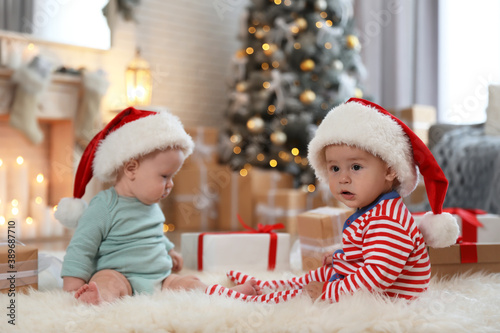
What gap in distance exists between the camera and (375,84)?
468 cm

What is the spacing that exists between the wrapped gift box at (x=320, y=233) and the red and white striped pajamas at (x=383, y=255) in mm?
356

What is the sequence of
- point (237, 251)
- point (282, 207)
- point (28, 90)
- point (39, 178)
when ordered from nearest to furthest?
point (237, 251) → point (28, 90) → point (39, 178) → point (282, 207)

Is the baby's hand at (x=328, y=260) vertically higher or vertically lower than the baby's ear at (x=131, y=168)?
lower

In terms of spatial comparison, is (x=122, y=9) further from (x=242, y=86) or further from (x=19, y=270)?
(x=19, y=270)

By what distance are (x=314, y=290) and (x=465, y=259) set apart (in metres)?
0.56

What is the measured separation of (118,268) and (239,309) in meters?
0.43

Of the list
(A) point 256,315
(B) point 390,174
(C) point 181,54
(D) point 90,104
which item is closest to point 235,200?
(D) point 90,104

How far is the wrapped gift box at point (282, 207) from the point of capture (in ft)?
11.3

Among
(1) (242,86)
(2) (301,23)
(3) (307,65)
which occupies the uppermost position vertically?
(2) (301,23)

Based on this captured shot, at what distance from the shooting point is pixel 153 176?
4.65 ft

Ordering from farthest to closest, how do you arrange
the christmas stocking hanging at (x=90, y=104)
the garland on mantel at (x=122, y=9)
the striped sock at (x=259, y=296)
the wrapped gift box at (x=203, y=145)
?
the wrapped gift box at (x=203, y=145) → the garland on mantel at (x=122, y=9) → the christmas stocking hanging at (x=90, y=104) → the striped sock at (x=259, y=296)

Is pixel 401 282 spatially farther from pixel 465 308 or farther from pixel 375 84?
pixel 375 84

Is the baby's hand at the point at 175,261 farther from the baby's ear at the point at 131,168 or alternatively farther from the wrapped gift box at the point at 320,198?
the wrapped gift box at the point at 320,198

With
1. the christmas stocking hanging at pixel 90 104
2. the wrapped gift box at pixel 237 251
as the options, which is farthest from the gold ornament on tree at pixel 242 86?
the wrapped gift box at pixel 237 251
